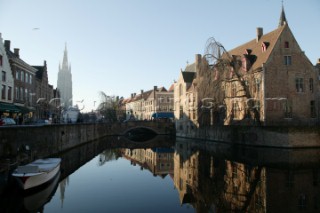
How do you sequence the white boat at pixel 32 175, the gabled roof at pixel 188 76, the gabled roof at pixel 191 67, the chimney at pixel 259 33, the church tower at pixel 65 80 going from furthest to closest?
the church tower at pixel 65 80, the gabled roof at pixel 191 67, the gabled roof at pixel 188 76, the chimney at pixel 259 33, the white boat at pixel 32 175

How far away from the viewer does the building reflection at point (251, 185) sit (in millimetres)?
12594

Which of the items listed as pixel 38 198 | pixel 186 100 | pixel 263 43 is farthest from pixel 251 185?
pixel 186 100

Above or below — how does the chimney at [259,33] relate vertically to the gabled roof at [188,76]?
above

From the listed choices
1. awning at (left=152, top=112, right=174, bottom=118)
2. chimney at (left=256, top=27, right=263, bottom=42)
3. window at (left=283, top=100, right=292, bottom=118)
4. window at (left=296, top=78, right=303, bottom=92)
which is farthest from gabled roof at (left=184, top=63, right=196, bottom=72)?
window at (left=283, top=100, right=292, bottom=118)

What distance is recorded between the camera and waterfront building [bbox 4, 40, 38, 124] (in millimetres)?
39013

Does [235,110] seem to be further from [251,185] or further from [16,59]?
[16,59]

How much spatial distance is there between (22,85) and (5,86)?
693cm

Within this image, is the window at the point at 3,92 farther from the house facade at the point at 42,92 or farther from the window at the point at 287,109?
the window at the point at 287,109

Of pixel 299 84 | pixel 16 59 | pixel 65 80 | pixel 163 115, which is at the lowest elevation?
pixel 163 115

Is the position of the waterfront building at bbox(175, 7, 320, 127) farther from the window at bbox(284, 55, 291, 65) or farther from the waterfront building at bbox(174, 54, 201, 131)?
the waterfront building at bbox(174, 54, 201, 131)

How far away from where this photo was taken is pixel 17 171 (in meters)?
14.4

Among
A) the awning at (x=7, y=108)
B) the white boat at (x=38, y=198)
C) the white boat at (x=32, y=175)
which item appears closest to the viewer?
the white boat at (x=38, y=198)

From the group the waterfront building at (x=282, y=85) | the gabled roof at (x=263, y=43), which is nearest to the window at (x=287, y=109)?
the waterfront building at (x=282, y=85)

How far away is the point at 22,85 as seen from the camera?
42469 millimetres
